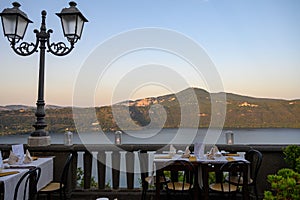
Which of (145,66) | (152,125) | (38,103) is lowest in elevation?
(152,125)

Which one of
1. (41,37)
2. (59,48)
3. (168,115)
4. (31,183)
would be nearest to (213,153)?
(168,115)

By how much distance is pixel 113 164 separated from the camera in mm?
4430

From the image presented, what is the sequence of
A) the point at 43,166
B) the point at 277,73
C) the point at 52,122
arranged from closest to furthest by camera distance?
the point at 43,166 < the point at 52,122 < the point at 277,73

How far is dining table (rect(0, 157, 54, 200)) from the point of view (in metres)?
3.00

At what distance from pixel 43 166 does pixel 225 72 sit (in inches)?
162

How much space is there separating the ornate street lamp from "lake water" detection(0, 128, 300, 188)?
0.39m

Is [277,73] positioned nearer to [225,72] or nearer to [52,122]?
[225,72]

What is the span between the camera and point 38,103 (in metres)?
4.31

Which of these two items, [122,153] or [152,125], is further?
[152,125]

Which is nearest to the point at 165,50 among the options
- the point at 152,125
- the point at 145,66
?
the point at 145,66

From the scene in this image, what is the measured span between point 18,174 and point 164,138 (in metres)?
2.33

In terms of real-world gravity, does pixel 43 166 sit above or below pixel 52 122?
below

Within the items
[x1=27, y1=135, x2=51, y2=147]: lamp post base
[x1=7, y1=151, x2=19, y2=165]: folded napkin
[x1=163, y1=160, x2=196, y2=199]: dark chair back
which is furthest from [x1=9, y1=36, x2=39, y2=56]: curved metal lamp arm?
[x1=163, y1=160, x2=196, y2=199]: dark chair back

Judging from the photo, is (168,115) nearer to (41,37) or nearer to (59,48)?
(59,48)
